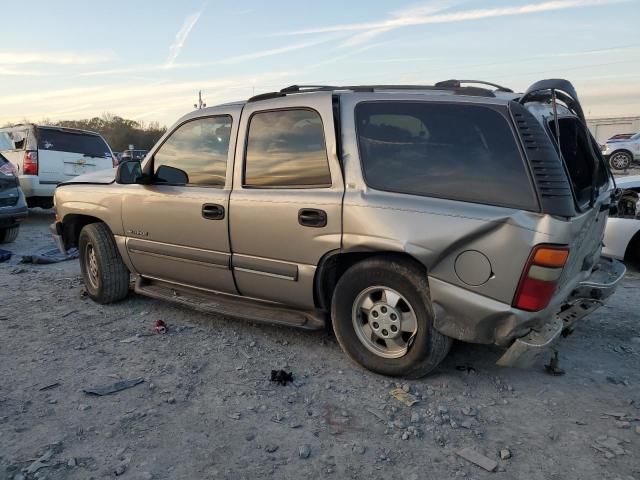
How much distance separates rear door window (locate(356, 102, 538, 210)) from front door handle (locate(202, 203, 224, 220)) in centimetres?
122

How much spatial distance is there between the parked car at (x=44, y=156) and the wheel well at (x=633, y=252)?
31.6ft

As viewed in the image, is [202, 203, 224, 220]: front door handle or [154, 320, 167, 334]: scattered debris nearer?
[202, 203, 224, 220]: front door handle

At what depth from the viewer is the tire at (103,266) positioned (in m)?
4.84

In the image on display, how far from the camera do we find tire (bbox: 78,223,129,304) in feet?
15.9

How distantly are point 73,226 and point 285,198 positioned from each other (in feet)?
9.62

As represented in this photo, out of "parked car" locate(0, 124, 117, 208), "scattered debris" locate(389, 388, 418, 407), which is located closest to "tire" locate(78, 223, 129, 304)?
"scattered debris" locate(389, 388, 418, 407)

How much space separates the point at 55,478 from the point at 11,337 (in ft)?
7.29

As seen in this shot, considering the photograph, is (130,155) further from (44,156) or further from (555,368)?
(555,368)

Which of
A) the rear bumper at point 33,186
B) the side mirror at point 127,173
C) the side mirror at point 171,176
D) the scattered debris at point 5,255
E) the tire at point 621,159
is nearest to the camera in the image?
the side mirror at point 171,176

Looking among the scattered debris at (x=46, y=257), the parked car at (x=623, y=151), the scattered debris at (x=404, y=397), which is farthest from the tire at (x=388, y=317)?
the parked car at (x=623, y=151)

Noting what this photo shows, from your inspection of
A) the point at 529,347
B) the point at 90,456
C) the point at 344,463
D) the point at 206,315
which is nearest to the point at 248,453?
the point at 344,463

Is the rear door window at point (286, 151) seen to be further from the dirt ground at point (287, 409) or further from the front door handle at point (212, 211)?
the dirt ground at point (287, 409)

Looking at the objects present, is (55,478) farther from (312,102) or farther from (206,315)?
(312,102)

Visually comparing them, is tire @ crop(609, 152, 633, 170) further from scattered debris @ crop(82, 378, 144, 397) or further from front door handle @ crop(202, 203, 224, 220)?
scattered debris @ crop(82, 378, 144, 397)
